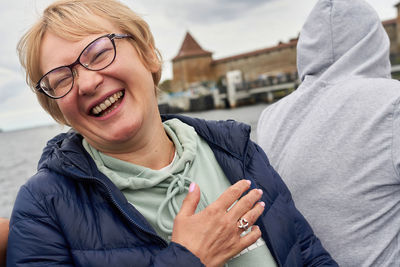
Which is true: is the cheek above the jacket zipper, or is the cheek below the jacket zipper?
above

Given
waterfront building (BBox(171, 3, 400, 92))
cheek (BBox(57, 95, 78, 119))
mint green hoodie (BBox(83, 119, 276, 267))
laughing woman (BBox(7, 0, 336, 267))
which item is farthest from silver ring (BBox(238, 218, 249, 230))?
waterfront building (BBox(171, 3, 400, 92))

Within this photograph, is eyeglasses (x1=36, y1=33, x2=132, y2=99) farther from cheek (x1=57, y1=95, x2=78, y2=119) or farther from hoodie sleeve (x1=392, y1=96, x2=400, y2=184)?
hoodie sleeve (x1=392, y1=96, x2=400, y2=184)

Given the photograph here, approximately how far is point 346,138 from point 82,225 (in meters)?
0.83

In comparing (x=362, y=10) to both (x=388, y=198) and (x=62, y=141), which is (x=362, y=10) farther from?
(x=62, y=141)

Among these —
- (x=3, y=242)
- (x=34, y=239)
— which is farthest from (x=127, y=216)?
(x=3, y=242)

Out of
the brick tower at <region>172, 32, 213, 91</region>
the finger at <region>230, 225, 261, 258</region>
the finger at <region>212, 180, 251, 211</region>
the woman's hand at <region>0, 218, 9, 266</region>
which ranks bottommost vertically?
the brick tower at <region>172, 32, 213, 91</region>

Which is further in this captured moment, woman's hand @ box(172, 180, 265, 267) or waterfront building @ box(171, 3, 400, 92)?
waterfront building @ box(171, 3, 400, 92)

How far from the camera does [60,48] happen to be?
0.88 meters

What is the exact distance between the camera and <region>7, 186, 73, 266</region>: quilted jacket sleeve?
29.8 inches

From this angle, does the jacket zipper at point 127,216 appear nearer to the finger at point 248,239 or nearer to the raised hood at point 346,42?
the finger at point 248,239

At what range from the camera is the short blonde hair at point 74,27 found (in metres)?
0.88

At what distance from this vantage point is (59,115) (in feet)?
3.48

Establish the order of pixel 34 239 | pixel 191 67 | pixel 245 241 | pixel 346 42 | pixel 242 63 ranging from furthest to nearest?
1. pixel 191 67
2. pixel 242 63
3. pixel 346 42
4. pixel 245 241
5. pixel 34 239

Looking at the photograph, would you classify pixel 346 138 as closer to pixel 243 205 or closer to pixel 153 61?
pixel 243 205
